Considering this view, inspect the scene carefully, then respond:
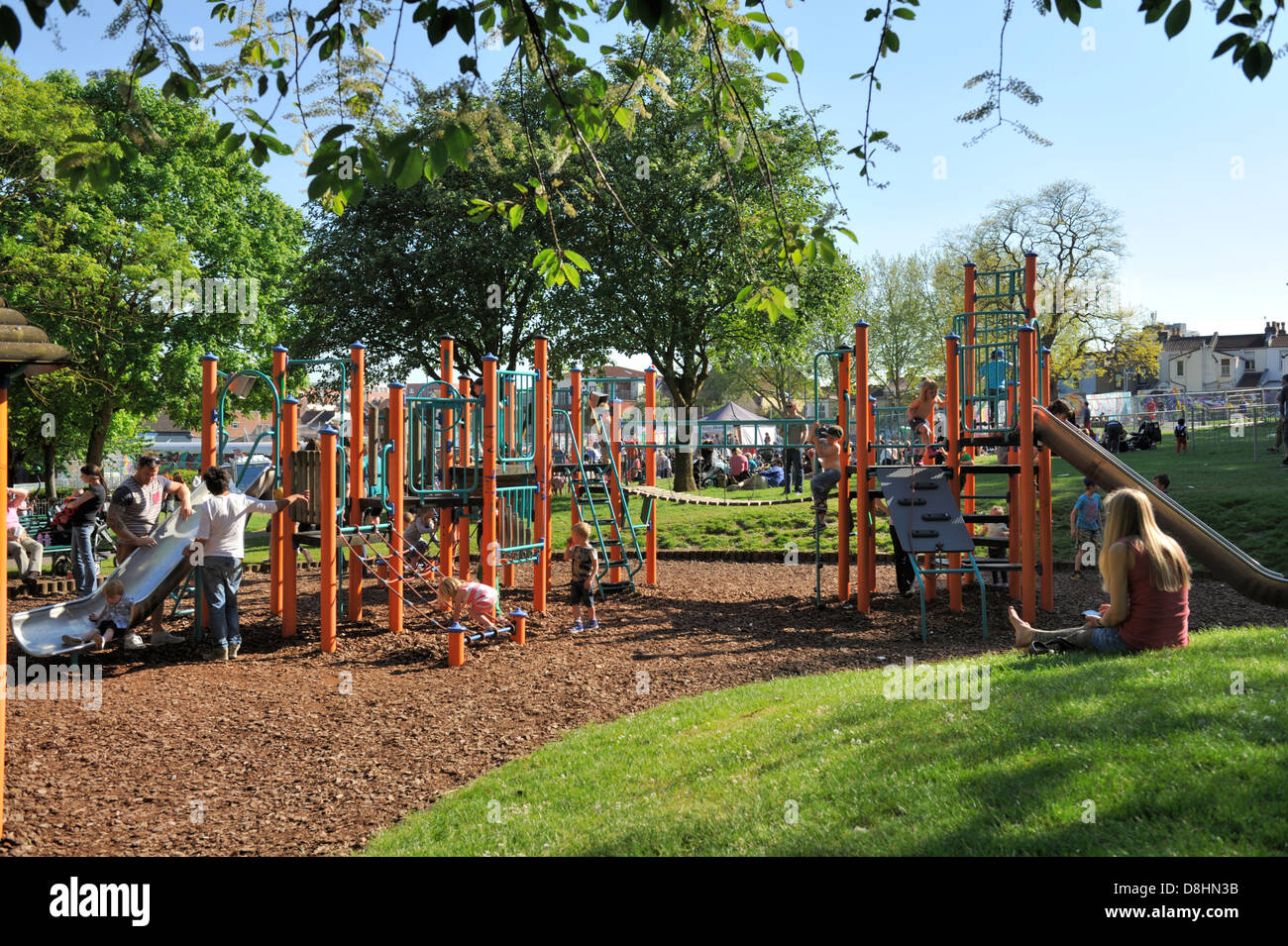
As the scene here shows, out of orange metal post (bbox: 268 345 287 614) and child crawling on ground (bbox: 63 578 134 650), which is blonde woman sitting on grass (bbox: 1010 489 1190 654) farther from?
child crawling on ground (bbox: 63 578 134 650)

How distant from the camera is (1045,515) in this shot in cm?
1241

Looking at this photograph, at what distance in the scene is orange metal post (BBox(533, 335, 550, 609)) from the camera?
1152 centimetres

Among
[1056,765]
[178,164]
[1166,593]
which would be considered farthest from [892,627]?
[178,164]

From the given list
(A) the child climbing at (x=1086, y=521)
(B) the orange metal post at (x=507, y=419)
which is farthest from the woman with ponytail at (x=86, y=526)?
(A) the child climbing at (x=1086, y=521)

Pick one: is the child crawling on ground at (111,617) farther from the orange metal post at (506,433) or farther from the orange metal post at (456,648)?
the orange metal post at (506,433)

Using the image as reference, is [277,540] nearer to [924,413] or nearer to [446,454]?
[446,454]

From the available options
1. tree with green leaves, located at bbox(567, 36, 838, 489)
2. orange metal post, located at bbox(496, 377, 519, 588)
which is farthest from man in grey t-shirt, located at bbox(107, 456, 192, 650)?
tree with green leaves, located at bbox(567, 36, 838, 489)

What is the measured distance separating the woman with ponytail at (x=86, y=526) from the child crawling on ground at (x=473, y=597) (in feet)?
22.1

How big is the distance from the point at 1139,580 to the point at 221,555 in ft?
27.5

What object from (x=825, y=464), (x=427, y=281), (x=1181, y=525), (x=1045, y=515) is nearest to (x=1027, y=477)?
(x=1181, y=525)

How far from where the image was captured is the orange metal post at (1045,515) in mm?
11328

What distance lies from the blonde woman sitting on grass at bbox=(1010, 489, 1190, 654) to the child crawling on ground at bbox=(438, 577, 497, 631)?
6.07m
